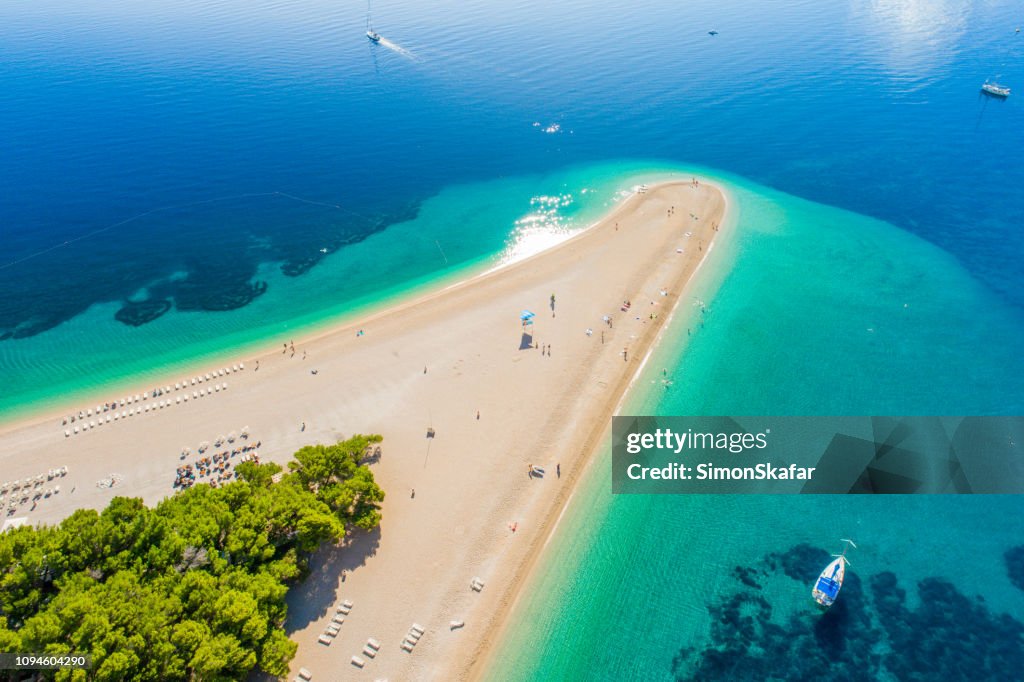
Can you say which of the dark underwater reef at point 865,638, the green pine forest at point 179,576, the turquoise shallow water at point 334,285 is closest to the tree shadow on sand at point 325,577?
the green pine forest at point 179,576

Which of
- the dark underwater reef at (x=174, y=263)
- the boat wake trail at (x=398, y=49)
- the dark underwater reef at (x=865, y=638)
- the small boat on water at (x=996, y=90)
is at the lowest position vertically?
the dark underwater reef at (x=865, y=638)

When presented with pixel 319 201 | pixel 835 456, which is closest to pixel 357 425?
pixel 835 456

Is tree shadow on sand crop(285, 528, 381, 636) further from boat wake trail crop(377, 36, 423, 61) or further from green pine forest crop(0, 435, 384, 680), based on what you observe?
boat wake trail crop(377, 36, 423, 61)

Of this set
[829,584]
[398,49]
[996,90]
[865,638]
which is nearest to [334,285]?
[829,584]

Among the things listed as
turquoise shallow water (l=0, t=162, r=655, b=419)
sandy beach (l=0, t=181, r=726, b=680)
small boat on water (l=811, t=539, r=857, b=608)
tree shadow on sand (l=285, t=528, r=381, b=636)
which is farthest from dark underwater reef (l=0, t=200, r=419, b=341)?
small boat on water (l=811, t=539, r=857, b=608)

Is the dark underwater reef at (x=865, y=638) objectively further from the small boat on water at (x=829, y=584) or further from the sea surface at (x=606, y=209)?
the small boat on water at (x=829, y=584)

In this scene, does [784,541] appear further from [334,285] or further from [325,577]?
[334,285]

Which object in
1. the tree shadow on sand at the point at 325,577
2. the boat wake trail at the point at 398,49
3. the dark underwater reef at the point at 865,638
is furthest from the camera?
the boat wake trail at the point at 398,49
